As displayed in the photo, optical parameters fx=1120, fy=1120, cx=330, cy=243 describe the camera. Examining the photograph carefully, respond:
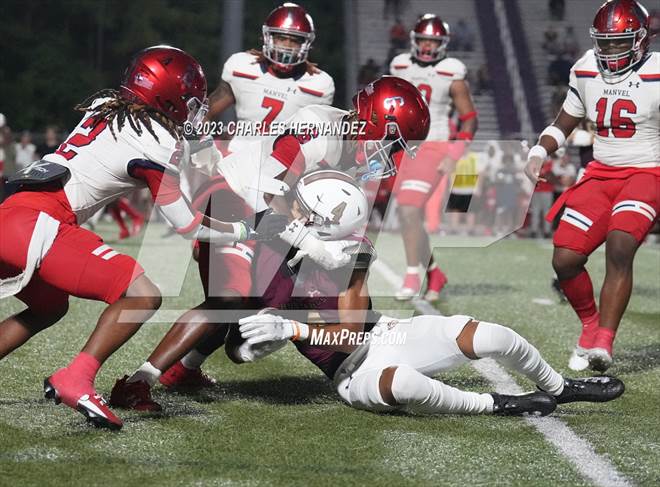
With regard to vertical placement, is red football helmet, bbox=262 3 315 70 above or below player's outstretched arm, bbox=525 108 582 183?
above

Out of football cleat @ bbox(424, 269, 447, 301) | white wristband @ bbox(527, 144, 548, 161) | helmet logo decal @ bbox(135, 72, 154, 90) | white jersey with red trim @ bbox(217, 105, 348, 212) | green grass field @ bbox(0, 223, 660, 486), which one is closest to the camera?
green grass field @ bbox(0, 223, 660, 486)

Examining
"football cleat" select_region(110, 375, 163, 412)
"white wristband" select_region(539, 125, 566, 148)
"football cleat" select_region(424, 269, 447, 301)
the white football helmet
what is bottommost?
"football cleat" select_region(424, 269, 447, 301)

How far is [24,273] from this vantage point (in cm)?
362

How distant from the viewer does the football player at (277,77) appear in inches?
233

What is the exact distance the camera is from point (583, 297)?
5.27m

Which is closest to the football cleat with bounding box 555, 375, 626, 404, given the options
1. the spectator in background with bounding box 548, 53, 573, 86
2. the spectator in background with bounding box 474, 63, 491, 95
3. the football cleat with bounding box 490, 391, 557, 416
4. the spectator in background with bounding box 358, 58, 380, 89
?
the football cleat with bounding box 490, 391, 557, 416

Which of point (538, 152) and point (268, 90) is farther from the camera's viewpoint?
point (268, 90)

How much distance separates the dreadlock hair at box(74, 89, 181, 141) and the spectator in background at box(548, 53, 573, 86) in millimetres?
17844

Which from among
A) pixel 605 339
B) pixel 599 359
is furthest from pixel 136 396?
pixel 605 339

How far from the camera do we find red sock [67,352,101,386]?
358 centimetres

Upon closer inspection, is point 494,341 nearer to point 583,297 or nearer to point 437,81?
point 583,297

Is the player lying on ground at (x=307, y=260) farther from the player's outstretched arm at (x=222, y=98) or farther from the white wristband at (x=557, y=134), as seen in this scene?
the player's outstretched arm at (x=222, y=98)

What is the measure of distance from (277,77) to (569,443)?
314 centimetres

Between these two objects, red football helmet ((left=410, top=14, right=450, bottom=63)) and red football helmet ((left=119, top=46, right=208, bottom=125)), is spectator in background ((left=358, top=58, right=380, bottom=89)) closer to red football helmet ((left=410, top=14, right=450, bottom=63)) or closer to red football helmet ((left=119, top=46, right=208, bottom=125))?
red football helmet ((left=410, top=14, right=450, bottom=63))
